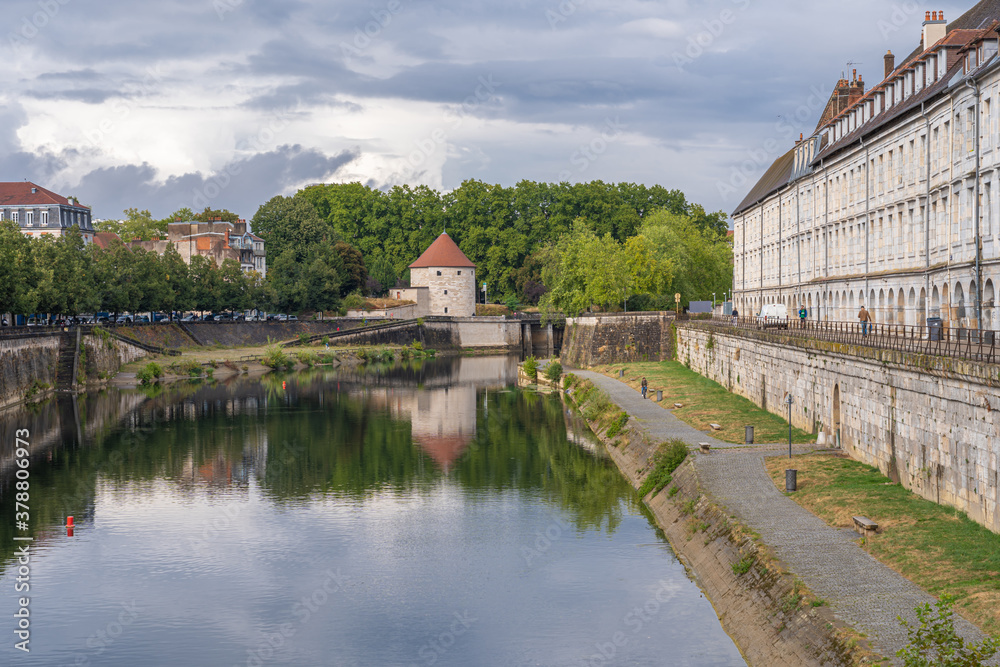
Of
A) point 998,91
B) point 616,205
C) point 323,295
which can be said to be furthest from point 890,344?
point 616,205

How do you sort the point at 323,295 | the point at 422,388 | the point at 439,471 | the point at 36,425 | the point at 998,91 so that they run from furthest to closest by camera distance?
the point at 323,295 → the point at 422,388 → the point at 36,425 → the point at 439,471 → the point at 998,91

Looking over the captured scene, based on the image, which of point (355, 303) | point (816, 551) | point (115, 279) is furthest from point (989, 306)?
point (355, 303)

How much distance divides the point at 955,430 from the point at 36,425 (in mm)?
43653

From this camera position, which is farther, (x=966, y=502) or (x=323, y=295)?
(x=323, y=295)

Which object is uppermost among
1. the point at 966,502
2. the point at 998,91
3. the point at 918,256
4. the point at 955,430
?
the point at 998,91

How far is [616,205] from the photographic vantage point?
438 feet

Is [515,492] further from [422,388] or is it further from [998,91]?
[422,388]

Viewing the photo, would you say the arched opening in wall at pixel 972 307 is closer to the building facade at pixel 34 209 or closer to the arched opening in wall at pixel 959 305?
the arched opening in wall at pixel 959 305

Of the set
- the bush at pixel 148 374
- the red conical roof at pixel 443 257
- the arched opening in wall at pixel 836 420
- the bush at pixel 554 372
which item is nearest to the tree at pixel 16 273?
the bush at pixel 148 374

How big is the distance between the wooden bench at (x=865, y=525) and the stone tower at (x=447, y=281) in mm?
100966

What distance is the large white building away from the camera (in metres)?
32.0

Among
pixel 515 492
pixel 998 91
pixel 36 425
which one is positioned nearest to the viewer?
pixel 998 91

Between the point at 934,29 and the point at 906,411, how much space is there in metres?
25.5

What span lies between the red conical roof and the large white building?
62.9 meters
